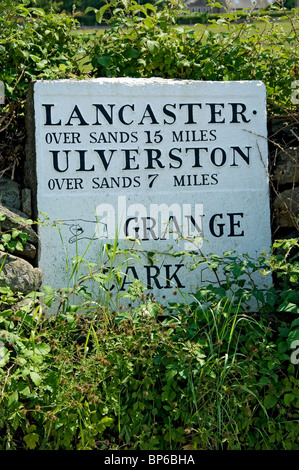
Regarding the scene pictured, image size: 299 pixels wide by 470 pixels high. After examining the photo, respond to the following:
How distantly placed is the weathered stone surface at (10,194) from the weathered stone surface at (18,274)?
48 centimetres

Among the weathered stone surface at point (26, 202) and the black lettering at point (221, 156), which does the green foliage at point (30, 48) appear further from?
the black lettering at point (221, 156)

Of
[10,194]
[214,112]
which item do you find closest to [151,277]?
[10,194]

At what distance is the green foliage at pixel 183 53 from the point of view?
14.7 feet

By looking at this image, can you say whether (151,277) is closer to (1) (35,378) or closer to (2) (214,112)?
(2) (214,112)

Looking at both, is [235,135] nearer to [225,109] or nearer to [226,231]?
[225,109]

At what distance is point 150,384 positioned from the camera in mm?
3383

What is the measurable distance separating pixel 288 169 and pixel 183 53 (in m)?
1.10

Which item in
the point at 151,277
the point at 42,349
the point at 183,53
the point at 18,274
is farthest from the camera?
the point at 183,53

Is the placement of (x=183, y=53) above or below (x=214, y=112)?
above

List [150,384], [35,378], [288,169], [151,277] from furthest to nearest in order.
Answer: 1. [288,169]
2. [151,277]
3. [150,384]
4. [35,378]

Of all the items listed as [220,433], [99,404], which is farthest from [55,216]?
[220,433]

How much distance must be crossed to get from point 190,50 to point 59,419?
2695mm

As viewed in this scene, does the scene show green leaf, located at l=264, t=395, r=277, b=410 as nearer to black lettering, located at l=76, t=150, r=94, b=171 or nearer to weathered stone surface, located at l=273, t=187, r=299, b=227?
weathered stone surface, located at l=273, t=187, r=299, b=227

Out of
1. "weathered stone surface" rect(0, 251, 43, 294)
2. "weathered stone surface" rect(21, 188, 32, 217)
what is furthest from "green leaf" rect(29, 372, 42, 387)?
"weathered stone surface" rect(21, 188, 32, 217)
